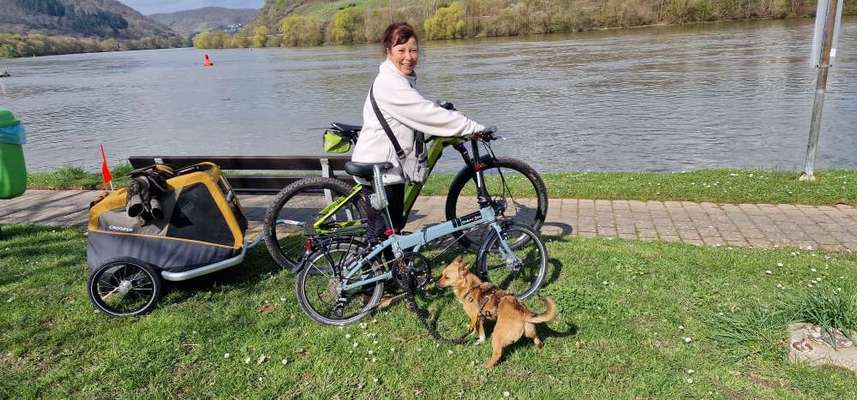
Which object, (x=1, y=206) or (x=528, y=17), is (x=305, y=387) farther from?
(x=528, y=17)

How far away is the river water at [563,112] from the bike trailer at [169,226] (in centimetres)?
206


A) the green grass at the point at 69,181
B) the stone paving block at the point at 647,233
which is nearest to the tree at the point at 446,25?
the green grass at the point at 69,181

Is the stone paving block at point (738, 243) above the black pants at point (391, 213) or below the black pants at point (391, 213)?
below

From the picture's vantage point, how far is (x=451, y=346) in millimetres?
3746

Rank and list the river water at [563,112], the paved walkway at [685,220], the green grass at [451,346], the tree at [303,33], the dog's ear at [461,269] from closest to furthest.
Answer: the green grass at [451,346], the dog's ear at [461,269], the paved walkway at [685,220], the river water at [563,112], the tree at [303,33]

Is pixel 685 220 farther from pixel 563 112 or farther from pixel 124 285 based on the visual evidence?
pixel 563 112

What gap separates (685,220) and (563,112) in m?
11.0

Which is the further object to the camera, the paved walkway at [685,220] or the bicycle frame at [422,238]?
the paved walkway at [685,220]

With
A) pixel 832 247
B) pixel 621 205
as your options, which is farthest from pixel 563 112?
pixel 832 247

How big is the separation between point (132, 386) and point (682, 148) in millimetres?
11272

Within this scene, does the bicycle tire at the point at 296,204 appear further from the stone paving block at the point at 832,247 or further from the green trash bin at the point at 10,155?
the stone paving block at the point at 832,247

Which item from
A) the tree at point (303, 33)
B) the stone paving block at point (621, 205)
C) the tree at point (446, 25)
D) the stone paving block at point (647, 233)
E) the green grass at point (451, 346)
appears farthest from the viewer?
the tree at point (303, 33)

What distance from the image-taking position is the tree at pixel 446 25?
75775 mm

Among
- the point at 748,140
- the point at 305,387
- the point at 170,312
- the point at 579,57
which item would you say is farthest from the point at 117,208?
the point at 579,57
